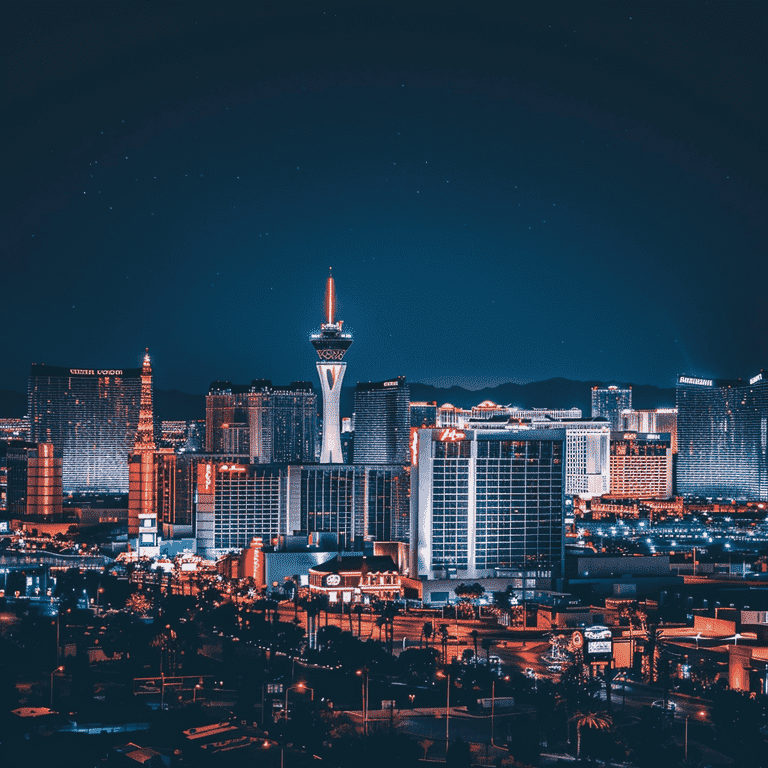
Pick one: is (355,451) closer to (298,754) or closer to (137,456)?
(137,456)

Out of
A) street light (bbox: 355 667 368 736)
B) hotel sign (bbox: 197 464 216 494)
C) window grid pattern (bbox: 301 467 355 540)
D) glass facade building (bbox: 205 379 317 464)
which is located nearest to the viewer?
street light (bbox: 355 667 368 736)

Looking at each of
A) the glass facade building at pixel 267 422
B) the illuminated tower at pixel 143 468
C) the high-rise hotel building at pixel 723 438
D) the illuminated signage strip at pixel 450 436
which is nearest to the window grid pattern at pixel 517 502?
the illuminated signage strip at pixel 450 436

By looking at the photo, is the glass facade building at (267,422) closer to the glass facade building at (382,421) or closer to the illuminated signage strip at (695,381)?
the glass facade building at (382,421)

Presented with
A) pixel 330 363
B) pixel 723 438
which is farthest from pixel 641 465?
pixel 330 363

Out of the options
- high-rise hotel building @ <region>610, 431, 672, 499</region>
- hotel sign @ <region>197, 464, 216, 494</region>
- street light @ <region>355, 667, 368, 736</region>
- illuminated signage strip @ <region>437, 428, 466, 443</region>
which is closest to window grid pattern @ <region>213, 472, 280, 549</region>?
hotel sign @ <region>197, 464, 216, 494</region>

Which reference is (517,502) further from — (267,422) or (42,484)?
(267,422)

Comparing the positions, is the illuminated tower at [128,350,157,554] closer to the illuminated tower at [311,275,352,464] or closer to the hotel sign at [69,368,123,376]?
the illuminated tower at [311,275,352,464]

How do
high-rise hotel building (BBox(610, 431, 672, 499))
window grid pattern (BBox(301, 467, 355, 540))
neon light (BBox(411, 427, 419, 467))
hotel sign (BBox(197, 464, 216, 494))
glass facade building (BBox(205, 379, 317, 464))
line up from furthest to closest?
high-rise hotel building (BBox(610, 431, 672, 499)), glass facade building (BBox(205, 379, 317, 464)), window grid pattern (BBox(301, 467, 355, 540)), hotel sign (BBox(197, 464, 216, 494)), neon light (BBox(411, 427, 419, 467))

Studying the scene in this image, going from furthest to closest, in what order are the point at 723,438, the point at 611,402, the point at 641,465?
the point at 611,402 < the point at 723,438 < the point at 641,465
